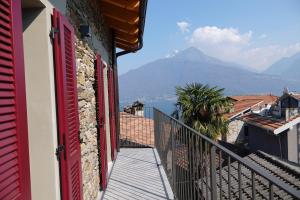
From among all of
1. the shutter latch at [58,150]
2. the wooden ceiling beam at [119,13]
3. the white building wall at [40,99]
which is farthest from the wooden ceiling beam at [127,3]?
the shutter latch at [58,150]

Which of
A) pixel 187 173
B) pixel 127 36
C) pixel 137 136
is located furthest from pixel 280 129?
pixel 187 173

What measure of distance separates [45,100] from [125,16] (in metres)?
4.17

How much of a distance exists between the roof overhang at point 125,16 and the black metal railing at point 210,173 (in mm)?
1697

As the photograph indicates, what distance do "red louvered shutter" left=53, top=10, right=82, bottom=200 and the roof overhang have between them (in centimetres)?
226

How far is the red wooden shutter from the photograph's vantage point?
1.59m

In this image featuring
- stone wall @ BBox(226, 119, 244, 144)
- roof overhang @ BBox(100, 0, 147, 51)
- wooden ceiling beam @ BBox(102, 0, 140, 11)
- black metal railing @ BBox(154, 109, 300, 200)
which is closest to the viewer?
black metal railing @ BBox(154, 109, 300, 200)

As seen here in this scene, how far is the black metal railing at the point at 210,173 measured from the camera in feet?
5.59

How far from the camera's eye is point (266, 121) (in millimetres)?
24406

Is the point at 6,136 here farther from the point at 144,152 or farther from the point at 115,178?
the point at 144,152

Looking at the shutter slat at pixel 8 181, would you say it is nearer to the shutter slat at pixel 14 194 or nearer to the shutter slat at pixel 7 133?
the shutter slat at pixel 14 194

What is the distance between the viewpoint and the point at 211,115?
1480cm

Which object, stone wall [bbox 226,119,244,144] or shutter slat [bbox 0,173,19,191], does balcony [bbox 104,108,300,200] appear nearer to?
shutter slat [bbox 0,173,19,191]

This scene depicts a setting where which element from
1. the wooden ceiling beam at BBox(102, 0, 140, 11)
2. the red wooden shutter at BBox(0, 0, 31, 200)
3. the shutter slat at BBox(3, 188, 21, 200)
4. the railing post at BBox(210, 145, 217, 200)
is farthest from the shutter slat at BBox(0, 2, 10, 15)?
the wooden ceiling beam at BBox(102, 0, 140, 11)

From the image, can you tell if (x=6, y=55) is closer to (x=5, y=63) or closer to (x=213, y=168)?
(x=5, y=63)
